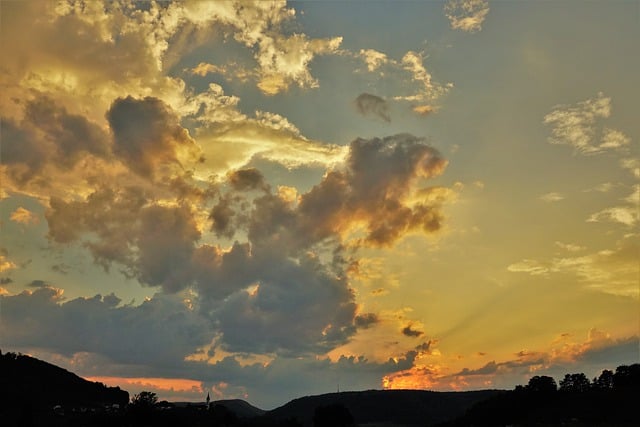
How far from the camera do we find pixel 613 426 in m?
190

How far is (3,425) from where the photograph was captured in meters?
198

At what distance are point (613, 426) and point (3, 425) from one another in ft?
635
